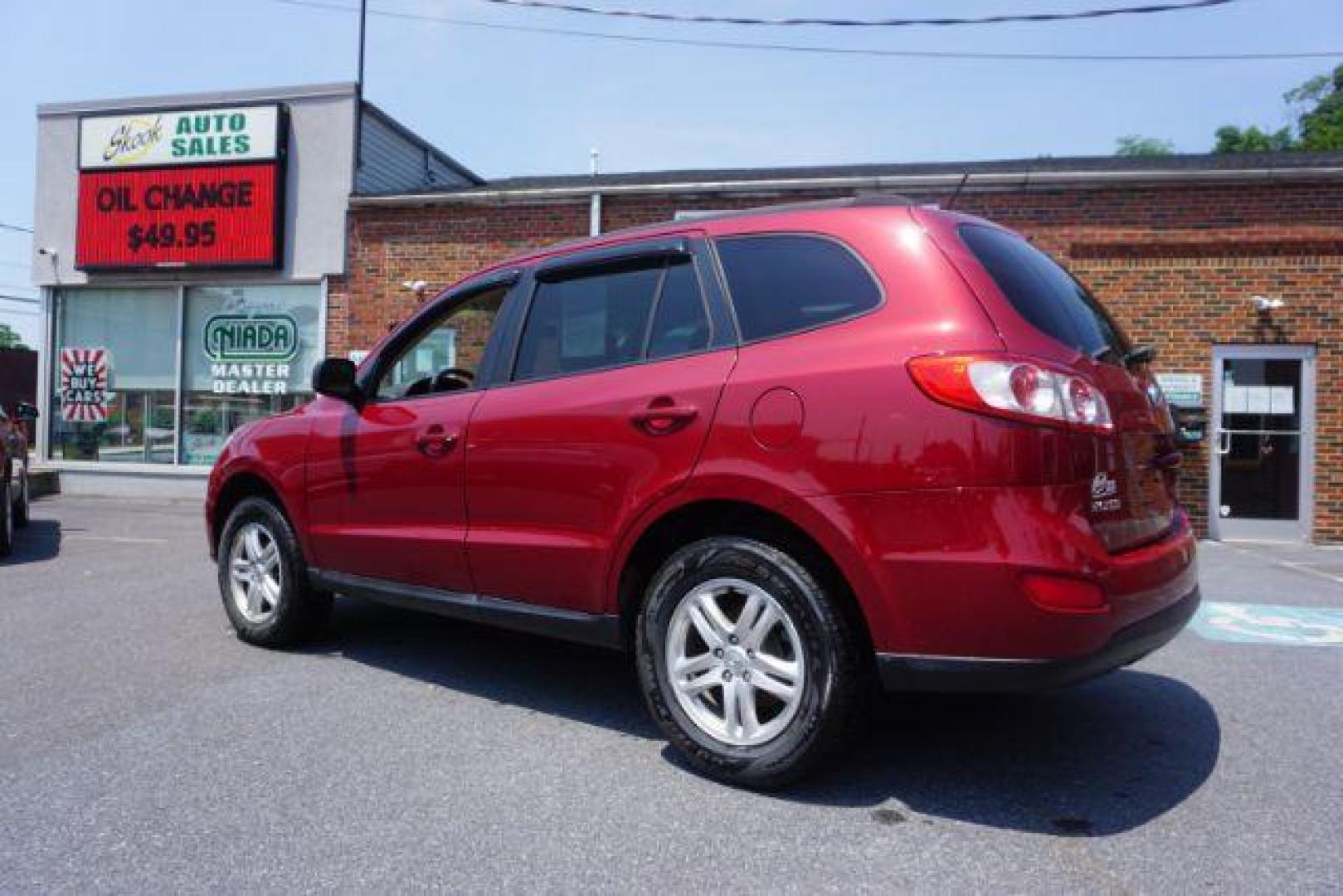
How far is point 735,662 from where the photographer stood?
2910 millimetres

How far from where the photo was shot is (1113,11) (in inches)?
447

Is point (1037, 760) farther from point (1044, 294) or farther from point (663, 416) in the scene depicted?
point (663, 416)

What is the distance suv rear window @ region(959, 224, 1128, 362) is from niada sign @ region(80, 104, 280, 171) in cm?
1199

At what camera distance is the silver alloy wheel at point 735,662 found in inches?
111

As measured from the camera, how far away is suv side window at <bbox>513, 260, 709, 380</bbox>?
3.23 meters

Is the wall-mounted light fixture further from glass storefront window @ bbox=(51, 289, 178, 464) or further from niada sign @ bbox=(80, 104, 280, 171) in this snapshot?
glass storefront window @ bbox=(51, 289, 178, 464)

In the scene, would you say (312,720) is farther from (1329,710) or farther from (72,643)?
(1329,710)

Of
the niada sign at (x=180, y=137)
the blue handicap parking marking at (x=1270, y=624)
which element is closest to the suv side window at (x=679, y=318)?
the blue handicap parking marking at (x=1270, y=624)

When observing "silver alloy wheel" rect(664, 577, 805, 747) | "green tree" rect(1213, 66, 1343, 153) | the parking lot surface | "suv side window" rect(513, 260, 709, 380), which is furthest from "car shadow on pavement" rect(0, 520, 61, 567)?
"green tree" rect(1213, 66, 1343, 153)

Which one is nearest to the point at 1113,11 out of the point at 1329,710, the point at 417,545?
the point at 1329,710

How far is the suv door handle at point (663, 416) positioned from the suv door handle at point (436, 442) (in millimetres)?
958

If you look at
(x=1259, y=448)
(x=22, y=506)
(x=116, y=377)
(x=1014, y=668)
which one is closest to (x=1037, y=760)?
(x=1014, y=668)

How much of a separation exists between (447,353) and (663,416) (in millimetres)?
1529

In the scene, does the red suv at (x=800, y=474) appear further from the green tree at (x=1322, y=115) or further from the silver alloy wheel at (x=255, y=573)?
the green tree at (x=1322, y=115)
